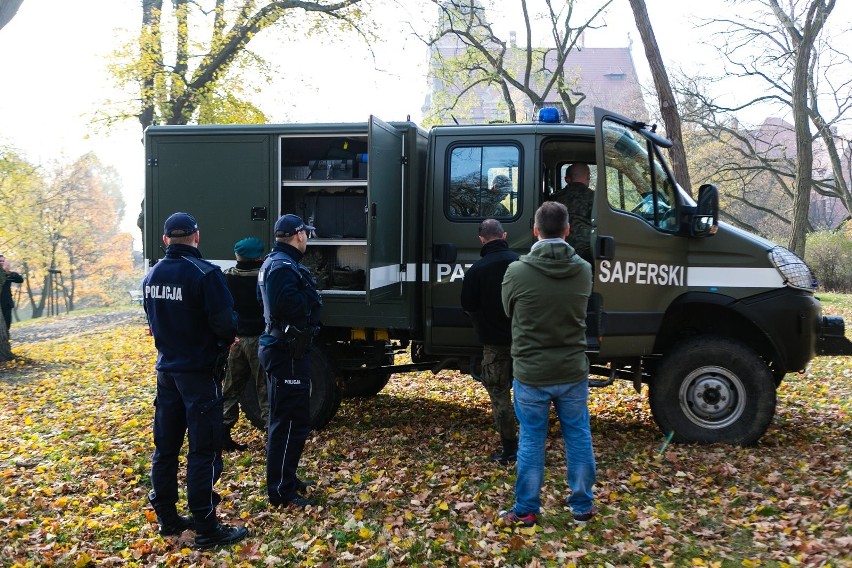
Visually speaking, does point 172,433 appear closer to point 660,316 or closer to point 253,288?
point 253,288

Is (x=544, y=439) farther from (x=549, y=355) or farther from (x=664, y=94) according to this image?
(x=664, y=94)

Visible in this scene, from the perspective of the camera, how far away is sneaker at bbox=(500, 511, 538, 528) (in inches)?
185

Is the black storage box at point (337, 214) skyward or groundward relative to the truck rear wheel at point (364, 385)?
skyward

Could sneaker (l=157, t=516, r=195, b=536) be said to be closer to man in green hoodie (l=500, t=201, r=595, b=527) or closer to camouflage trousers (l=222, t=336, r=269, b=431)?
camouflage trousers (l=222, t=336, r=269, b=431)

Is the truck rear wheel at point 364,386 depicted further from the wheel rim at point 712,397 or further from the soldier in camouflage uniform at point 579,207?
the wheel rim at point 712,397

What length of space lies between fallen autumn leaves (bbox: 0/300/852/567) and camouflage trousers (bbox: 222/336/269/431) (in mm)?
403

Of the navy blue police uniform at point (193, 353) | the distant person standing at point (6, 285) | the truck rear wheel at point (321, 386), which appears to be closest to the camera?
the navy blue police uniform at point (193, 353)

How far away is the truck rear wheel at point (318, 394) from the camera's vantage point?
22.4 feet

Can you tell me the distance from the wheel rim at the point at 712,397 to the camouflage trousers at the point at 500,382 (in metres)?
1.52

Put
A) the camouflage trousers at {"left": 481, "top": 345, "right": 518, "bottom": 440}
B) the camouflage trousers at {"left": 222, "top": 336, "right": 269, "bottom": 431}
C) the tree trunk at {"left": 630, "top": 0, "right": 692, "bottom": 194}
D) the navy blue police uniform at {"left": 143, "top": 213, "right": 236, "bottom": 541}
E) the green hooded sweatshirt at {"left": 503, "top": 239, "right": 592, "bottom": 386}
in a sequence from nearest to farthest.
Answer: the green hooded sweatshirt at {"left": 503, "top": 239, "right": 592, "bottom": 386}
the navy blue police uniform at {"left": 143, "top": 213, "right": 236, "bottom": 541}
the camouflage trousers at {"left": 481, "top": 345, "right": 518, "bottom": 440}
the camouflage trousers at {"left": 222, "top": 336, "right": 269, "bottom": 431}
the tree trunk at {"left": 630, "top": 0, "right": 692, "bottom": 194}

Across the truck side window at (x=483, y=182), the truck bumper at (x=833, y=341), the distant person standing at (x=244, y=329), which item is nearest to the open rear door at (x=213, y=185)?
the distant person standing at (x=244, y=329)

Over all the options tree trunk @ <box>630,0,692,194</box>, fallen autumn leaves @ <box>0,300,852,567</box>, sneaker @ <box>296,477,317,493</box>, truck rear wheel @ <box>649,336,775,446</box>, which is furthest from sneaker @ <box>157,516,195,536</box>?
tree trunk @ <box>630,0,692,194</box>

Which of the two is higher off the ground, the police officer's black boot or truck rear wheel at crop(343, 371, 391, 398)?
truck rear wheel at crop(343, 371, 391, 398)

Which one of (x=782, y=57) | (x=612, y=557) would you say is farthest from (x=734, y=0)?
(x=612, y=557)
